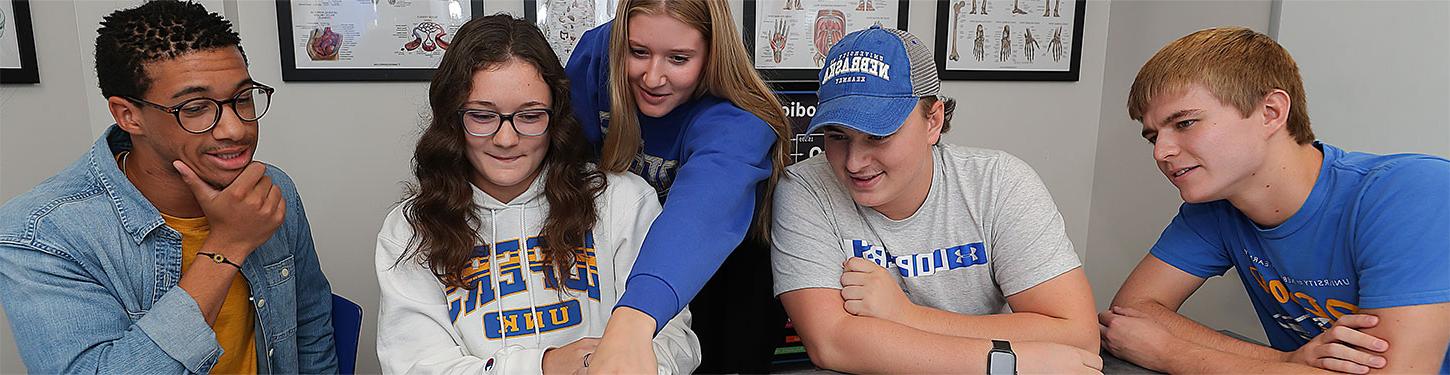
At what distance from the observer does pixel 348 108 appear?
107 inches

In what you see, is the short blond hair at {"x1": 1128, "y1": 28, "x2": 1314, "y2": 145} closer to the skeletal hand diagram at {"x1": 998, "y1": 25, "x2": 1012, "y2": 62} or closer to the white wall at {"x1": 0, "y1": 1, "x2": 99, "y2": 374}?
the skeletal hand diagram at {"x1": 998, "y1": 25, "x2": 1012, "y2": 62}

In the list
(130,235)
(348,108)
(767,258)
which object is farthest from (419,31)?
(767,258)

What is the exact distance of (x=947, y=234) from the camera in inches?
61.7

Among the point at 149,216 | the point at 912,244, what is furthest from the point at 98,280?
the point at 912,244

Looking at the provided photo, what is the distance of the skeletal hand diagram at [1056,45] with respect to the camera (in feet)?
10.3

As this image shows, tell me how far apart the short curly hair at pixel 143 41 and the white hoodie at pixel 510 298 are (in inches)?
16.5

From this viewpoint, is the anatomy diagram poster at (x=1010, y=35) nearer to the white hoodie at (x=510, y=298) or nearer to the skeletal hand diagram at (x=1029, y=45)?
the skeletal hand diagram at (x=1029, y=45)

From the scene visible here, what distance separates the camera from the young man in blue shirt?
1.35 meters

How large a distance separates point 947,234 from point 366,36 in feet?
6.30

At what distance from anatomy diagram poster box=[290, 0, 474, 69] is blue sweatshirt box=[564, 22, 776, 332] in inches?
39.9

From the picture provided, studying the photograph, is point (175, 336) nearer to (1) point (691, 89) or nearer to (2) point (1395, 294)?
(1) point (691, 89)

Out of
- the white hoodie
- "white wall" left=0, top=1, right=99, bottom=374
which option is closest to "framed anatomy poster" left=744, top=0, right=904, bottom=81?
the white hoodie


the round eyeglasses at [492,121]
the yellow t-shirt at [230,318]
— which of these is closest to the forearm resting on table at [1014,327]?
the round eyeglasses at [492,121]

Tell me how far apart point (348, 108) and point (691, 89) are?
1553mm
